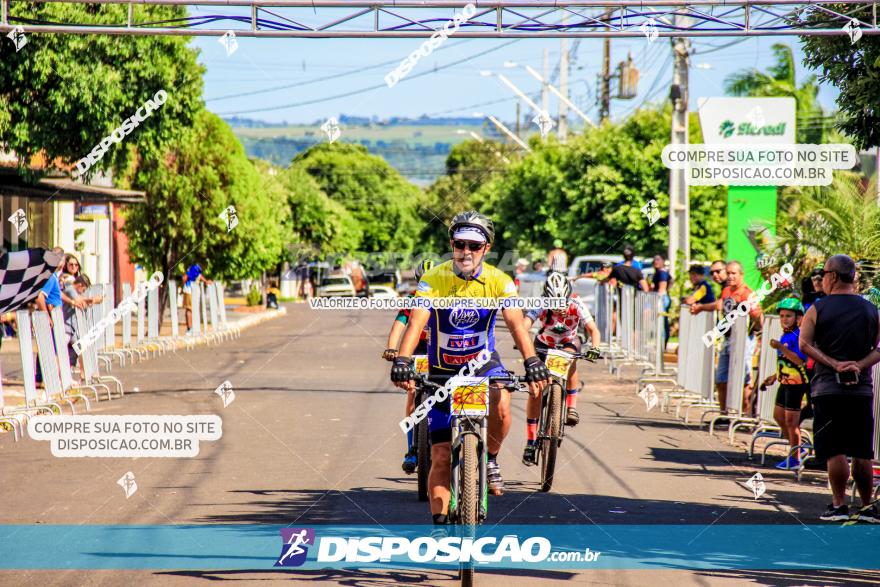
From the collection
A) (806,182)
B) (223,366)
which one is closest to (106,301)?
(223,366)

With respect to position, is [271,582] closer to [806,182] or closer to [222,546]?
[222,546]

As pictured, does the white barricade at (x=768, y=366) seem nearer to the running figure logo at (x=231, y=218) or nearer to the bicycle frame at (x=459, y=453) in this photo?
the bicycle frame at (x=459, y=453)

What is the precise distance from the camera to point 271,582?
6727 millimetres

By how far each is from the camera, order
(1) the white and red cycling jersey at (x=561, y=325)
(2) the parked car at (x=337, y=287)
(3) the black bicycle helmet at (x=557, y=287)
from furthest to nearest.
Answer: (2) the parked car at (x=337, y=287)
(1) the white and red cycling jersey at (x=561, y=325)
(3) the black bicycle helmet at (x=557, y=287)

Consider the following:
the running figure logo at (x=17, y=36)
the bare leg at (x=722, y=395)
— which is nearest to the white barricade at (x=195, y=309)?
the running figure logo at (x=17, y=36)

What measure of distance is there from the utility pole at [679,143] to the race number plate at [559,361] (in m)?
15.1

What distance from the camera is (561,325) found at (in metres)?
10.8

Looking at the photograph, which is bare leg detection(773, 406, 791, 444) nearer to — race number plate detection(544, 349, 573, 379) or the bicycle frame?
race number plate detection(544, 349, 573, 379)

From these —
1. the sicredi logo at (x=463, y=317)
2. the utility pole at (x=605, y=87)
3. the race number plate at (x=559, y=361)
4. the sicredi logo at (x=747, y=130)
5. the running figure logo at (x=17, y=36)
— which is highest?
the utility pole at (x=605, y=87)

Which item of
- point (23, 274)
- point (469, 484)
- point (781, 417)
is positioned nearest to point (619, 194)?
point (23, 274)

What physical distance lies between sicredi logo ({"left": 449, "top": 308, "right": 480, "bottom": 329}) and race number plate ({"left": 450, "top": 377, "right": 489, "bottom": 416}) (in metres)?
0.54

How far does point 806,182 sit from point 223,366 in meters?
10.9

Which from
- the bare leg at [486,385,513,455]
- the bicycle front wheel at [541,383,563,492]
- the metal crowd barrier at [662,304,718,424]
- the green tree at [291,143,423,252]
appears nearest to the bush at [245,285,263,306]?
the metal crowd barrier at [662,304,718,424]

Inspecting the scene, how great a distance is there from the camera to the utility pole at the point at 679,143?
25500mm
